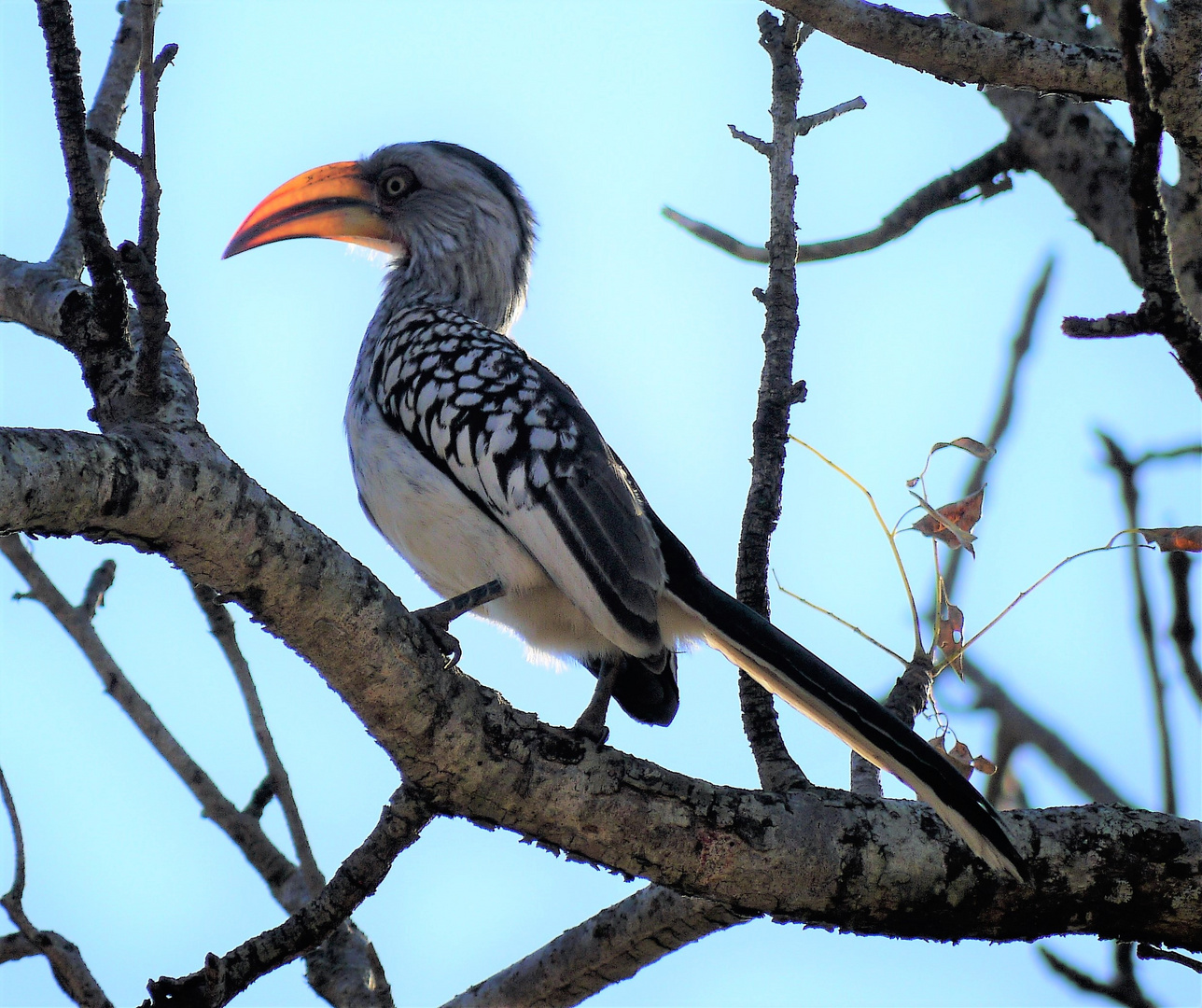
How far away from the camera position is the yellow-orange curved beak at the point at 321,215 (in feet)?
17.2

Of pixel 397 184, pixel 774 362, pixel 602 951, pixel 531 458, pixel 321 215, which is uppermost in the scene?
pixel 397 184

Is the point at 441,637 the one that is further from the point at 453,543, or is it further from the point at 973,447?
the point at 973,447

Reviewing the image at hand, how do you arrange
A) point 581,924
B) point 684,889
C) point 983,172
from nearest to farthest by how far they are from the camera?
point 684,889 < point 581,924 < point 983,172

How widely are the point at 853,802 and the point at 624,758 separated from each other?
547 mm

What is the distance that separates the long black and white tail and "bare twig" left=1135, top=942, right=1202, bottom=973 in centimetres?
40

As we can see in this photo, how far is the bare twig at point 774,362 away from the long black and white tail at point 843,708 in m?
0.16

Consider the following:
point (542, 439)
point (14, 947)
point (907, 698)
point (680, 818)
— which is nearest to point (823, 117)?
point (542, 439)

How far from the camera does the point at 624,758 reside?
9.35 ft

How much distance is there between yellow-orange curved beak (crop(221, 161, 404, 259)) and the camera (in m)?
5.23

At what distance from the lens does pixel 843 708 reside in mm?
3008

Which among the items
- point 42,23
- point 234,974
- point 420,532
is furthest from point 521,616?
point 42,23

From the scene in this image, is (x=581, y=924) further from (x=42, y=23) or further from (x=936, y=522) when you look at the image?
(x=42, y=23)

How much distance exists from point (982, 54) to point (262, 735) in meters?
2.60

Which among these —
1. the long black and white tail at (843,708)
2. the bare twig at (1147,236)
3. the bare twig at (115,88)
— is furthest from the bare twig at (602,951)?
the bare twig at (115,88)
